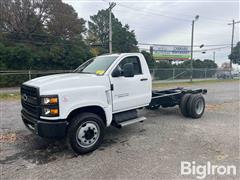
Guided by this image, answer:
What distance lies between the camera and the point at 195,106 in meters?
6.35

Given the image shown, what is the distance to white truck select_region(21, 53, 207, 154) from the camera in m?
3.39

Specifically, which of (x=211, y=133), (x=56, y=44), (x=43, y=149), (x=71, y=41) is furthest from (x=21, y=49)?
(x=211, y=133)

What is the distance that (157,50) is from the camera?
4047cm

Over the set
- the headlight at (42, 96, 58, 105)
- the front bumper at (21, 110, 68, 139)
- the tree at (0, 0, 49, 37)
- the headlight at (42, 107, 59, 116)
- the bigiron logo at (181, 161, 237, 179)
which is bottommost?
the bigiron logo at (181, 161, 237, 179)

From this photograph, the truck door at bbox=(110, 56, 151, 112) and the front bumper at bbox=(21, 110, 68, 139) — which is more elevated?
the truck door at bbox=(110, 56, 151, 112)

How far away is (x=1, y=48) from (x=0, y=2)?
27.7 feet

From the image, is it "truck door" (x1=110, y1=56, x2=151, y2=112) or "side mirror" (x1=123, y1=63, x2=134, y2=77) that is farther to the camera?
"truck door" (x1=110, y1=56, x2=151, y2=112)

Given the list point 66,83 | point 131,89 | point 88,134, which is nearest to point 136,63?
point 131,89

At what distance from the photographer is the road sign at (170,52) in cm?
4053

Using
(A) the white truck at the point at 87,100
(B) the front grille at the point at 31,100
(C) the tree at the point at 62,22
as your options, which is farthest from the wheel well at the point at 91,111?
(C) the tree at the point at 62,22

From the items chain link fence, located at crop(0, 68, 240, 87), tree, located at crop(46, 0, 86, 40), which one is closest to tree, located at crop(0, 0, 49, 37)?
tree, located at crop(46, 0, 86, 40)

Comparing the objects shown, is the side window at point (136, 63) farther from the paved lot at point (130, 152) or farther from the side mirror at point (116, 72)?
the paved lot at point (130, 152)

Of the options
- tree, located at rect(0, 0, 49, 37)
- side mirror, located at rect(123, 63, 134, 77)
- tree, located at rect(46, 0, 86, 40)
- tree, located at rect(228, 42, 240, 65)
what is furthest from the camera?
tree, located at rect(228, 42, 240, 65)

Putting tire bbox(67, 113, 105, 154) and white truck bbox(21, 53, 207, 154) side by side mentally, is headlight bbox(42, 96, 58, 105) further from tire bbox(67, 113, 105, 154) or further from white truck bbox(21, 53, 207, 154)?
tire bbox(67, 113, 105, 154)
